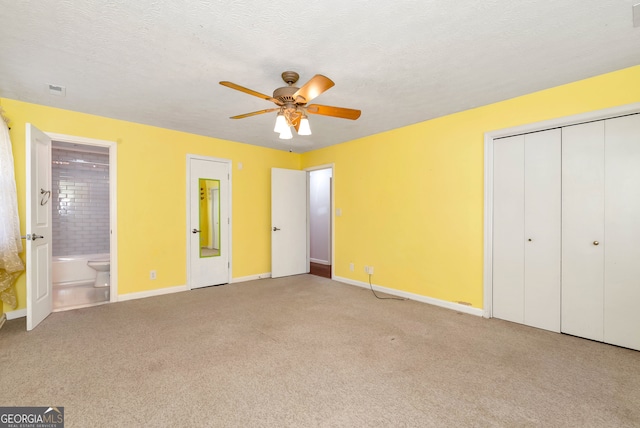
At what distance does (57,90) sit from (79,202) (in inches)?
138

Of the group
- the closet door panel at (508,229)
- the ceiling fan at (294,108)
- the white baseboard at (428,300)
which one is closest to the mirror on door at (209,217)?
the white baseboard at (428,300)

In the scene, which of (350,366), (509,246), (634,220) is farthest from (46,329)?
(634,220)

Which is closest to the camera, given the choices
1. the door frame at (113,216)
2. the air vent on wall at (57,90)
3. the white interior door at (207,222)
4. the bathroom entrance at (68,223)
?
the air vent on wall at (57,90)

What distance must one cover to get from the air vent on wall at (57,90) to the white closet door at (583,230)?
16.3ft

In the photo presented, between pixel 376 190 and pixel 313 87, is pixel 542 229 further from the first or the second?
pixel 313 87

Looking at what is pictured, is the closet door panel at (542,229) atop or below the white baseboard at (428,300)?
atop

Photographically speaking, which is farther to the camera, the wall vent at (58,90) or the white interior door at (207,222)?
the white interior door at (207,222)

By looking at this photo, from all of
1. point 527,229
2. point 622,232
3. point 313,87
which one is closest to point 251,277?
point 313,87

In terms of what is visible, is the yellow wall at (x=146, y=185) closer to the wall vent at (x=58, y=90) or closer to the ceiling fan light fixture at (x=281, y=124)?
the wall vent at (x=58, y=90)

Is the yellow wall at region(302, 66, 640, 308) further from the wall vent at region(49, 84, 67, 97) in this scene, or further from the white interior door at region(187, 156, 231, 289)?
the wall vent at region(49, 84, 67, 97)

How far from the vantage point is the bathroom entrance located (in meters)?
2.87

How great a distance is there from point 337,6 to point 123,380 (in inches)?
112

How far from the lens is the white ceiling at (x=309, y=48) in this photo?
171cm

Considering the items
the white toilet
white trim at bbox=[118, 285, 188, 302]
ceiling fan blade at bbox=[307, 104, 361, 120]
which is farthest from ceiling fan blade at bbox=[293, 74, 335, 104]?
the white toilet
